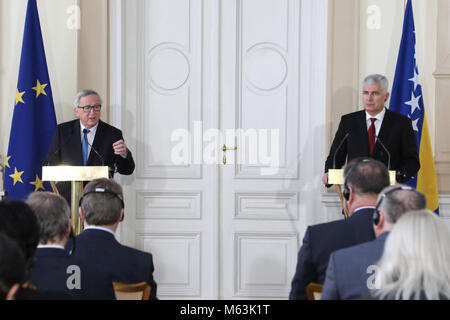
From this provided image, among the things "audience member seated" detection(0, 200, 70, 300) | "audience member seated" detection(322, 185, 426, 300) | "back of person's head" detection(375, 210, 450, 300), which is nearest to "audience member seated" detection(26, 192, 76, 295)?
"audience member seated" detection(0, 200, 70, 300)

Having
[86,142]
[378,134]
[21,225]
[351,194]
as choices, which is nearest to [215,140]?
[86,142]

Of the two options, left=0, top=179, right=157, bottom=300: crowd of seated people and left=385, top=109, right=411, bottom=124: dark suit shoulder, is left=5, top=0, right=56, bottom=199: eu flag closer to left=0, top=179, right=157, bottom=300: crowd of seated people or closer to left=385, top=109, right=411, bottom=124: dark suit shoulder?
left=0, top=179, right=157, bottom=300: crowd of seated people

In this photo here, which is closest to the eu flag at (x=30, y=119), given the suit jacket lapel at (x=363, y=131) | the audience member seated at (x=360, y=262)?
A: the suit jacket lapel at (x=363, y=131)

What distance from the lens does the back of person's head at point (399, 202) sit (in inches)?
102

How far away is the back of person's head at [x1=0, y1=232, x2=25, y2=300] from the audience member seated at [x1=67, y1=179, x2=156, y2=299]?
97cm

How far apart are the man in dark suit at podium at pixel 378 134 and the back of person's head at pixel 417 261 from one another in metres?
2.82

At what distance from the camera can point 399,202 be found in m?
2.60

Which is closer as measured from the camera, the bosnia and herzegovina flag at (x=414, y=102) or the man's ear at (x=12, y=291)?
the man's ear at (x=12, y=291)

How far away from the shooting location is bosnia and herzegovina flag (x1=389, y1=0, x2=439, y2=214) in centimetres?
553

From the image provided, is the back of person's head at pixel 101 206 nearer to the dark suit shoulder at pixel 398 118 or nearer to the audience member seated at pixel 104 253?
the audience member seated at pixel 104 253

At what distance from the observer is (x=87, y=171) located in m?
4.15

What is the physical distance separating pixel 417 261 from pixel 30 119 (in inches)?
164

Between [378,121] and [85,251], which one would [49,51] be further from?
[85,251]
